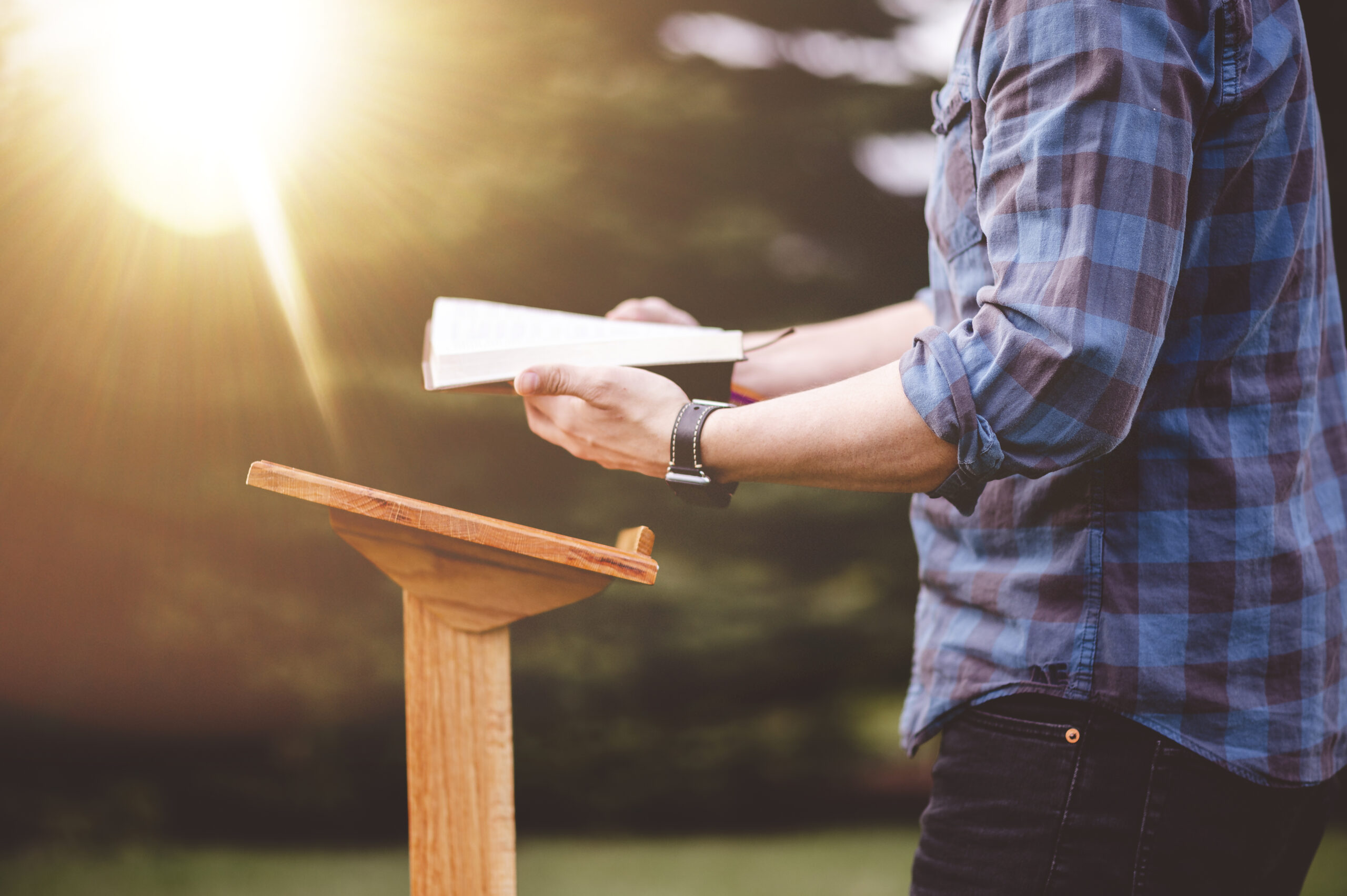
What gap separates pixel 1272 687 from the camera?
2.10 ft

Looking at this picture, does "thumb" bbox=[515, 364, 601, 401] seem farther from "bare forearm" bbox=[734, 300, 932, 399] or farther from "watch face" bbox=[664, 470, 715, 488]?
"bare forearm" bbox=[734, 300, 932, 399]

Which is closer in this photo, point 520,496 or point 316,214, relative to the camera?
point 316,214

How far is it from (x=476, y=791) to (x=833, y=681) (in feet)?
5.54

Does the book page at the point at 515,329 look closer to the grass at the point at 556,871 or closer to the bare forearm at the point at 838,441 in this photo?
the bare forearm at the point at 838,441

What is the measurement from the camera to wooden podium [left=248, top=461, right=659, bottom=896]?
1.99ft

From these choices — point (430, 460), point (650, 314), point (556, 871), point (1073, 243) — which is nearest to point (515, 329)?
point (650, 314)

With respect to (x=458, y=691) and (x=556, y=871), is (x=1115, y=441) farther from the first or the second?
(x=556, y=871)

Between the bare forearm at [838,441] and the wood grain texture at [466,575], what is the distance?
0.14 m

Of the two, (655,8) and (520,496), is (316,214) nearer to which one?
(520,496)

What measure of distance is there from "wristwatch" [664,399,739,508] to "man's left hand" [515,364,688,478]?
1cm

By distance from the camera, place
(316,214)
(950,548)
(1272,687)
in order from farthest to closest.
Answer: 1. (316,214)
2. (950,548)
3. (1272,687)

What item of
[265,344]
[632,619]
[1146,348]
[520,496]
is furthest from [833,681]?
[1146,348]

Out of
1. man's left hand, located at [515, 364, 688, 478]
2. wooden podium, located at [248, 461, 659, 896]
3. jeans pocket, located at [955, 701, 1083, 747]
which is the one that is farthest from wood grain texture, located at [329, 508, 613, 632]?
jeans pocket, located at [955, 701, 1083, 747]

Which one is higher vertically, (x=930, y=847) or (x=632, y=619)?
(x=632, y=619)
